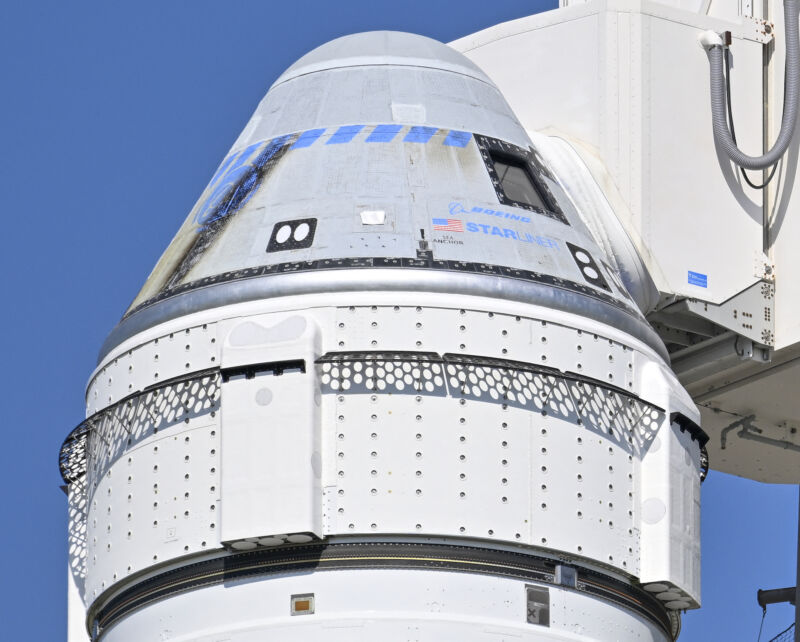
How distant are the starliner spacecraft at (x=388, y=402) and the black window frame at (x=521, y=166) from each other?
41mm

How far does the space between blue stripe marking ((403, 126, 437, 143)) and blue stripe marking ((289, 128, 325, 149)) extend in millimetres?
1124

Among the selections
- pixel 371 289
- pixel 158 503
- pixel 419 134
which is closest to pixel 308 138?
pixel 419 134

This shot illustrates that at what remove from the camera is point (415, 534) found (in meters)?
23.5

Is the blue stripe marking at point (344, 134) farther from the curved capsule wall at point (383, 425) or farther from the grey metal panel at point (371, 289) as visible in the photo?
the grey metal panel at point (371, 289)

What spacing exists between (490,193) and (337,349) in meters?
3.46

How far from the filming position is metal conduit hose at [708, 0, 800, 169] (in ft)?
101

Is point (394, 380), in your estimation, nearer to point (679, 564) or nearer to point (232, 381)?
point (232, 381)

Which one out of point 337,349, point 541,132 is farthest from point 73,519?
point 541,132

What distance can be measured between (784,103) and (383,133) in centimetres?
706

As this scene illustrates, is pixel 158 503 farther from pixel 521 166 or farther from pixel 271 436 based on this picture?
pixel 521 166

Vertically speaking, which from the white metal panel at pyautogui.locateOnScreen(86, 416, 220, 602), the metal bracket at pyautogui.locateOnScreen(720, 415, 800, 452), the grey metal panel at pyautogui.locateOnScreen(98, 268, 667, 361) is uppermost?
the metal bracket at pyautogui.locateOnScreen(720, 415, 800, 452)

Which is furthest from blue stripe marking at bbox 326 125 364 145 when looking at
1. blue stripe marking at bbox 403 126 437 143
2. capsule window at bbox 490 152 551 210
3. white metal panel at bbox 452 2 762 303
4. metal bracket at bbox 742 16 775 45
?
metal bracket at bbox 742 16 775 45

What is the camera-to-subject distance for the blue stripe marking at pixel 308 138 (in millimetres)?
27297

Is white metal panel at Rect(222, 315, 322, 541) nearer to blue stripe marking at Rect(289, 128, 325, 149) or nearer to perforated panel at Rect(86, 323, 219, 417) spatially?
perforated panel at Rect(86, 323, 219, 417)
